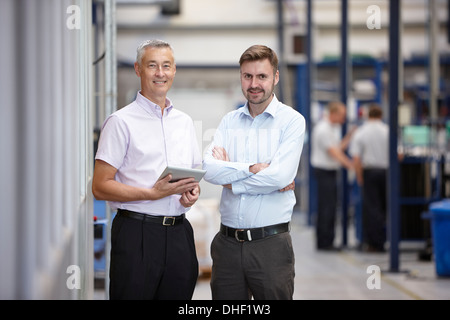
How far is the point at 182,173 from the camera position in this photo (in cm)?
232

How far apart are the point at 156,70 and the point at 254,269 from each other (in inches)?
31.0

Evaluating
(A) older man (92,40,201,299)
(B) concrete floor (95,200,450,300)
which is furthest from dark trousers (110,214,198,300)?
(B) concrete floor (95,200,450,300)

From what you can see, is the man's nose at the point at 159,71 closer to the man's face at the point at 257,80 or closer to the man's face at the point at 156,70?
the man's face at the point at 156,70

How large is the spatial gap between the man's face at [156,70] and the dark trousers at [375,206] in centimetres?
521

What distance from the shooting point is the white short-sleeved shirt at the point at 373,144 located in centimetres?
726

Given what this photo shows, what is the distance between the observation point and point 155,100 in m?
2.48

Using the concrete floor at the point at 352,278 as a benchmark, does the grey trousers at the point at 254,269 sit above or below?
above

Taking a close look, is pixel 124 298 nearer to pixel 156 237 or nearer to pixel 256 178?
pixel 156 237

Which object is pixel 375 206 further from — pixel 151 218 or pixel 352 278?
A: pixel 151 218

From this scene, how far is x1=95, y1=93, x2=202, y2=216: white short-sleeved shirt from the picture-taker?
243 centimetres

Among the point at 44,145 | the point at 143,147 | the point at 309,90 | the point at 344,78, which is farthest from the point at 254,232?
the point at 309,90

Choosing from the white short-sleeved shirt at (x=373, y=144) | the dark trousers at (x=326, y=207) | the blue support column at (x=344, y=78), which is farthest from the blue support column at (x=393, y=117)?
the blue support column at (x=344, y=78)

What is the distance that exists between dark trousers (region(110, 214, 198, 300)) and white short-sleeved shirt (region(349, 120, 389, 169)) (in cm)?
507

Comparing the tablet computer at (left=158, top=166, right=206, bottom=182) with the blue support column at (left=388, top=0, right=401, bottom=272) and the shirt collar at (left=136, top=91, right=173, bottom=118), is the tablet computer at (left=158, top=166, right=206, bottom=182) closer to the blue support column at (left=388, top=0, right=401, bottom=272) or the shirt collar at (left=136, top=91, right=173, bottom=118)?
the shirt collar at (left=136, top=91, right=173, bottom=118)
